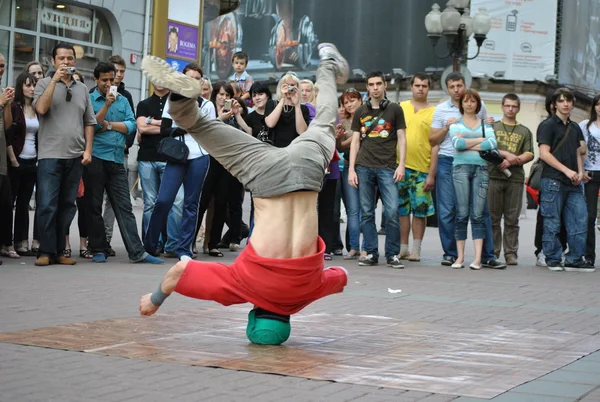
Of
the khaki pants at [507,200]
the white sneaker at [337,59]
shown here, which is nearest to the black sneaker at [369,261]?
the khaki pants at [507,200]

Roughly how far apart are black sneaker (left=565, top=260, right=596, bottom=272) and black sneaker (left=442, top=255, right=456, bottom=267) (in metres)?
1.27

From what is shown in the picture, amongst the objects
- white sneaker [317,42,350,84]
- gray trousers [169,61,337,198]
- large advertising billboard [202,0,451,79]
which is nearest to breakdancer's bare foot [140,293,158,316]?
gray trousers [169,61,337,198]

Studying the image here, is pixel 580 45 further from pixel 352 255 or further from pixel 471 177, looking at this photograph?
pixel 471 177

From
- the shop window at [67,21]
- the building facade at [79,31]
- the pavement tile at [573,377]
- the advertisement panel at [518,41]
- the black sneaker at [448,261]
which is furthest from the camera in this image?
the advertisement panel at [518,41]

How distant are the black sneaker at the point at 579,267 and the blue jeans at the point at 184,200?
4.24 meters

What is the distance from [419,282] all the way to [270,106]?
9.94 feet

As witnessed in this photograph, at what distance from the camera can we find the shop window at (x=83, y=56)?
21.3m

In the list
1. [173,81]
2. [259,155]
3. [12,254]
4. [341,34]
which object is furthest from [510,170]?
[341,34]

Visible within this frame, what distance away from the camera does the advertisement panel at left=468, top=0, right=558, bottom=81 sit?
163 feet

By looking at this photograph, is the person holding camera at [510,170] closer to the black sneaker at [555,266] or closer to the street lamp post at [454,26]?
the black sneaker at [555,266]

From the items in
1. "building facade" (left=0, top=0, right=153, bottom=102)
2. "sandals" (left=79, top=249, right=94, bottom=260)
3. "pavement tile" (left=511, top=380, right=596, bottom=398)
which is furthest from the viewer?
"building facade" (left=0, top=0, right=153, bottom=102)

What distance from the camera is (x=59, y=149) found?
1049cm

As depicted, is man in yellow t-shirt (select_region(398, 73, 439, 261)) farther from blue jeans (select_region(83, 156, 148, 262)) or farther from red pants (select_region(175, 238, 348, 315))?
red pants (select_region(175, 238, 348, 315))

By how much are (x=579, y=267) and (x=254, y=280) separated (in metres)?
7.09
